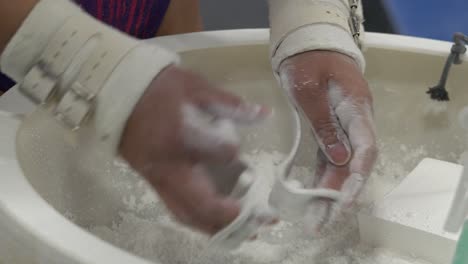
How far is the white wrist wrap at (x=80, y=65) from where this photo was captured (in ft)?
1.38

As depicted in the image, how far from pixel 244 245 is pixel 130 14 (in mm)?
309

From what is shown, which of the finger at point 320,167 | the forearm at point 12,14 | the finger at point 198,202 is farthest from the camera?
the finger at point 320,167

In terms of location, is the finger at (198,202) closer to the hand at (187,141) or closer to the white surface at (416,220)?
the hand at (187,141)

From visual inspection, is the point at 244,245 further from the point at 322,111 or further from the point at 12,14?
the point at 12,14

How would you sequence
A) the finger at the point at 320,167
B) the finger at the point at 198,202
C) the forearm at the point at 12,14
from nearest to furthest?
the finger at the point at 198,202 → the forearm at the point at 12,14 → the finger at the point at 320,167

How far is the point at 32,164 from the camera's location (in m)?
0.53

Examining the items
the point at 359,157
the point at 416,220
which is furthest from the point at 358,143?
the point at 416,220

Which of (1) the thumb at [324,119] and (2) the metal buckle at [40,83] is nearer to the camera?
(2) the metal buckle at [40,83]

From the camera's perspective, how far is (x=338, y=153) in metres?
0.57

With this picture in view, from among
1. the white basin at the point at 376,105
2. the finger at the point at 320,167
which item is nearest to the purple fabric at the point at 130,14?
the white basin at the point at 376,105

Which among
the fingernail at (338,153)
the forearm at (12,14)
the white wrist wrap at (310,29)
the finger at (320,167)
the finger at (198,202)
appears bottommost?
the finger at (320,167)

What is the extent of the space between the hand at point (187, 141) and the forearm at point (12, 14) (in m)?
0.15

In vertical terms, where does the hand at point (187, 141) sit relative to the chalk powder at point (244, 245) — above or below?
above

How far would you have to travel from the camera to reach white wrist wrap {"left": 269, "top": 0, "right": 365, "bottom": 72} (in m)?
0.61
